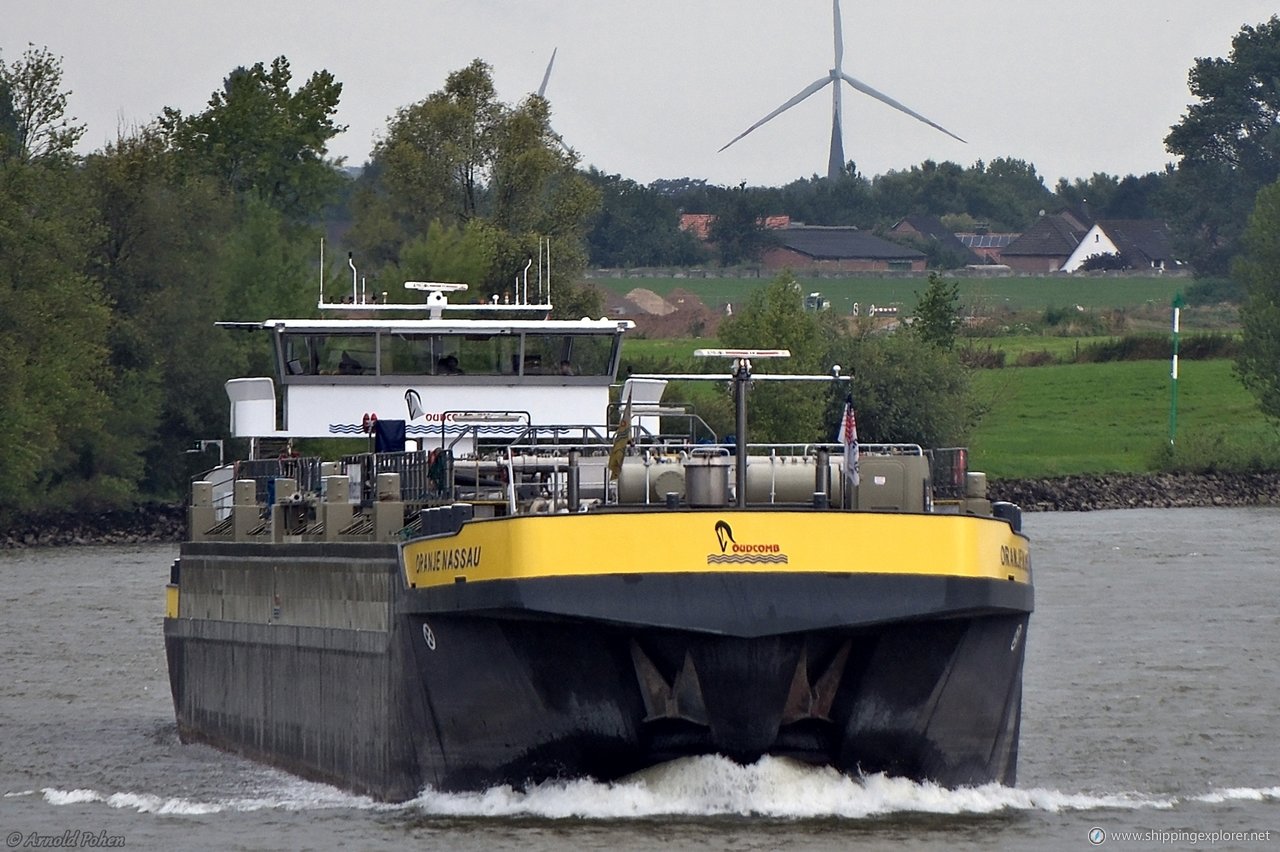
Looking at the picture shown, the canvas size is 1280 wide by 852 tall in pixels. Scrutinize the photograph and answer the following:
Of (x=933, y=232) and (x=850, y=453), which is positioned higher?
(x=933, y=232)

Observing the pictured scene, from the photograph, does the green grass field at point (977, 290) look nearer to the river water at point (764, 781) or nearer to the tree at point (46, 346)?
the tree at point (46, 346)

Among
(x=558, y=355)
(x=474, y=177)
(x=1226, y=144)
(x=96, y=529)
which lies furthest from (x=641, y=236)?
(x=558, y=355)

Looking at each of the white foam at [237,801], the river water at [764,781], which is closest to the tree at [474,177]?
the river water at [764,781]

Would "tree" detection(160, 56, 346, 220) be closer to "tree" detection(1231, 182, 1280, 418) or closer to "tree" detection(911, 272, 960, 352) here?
"tree" detection(911, 272, 960, 352)

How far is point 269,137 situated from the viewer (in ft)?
276

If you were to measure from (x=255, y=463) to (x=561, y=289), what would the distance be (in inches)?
1973

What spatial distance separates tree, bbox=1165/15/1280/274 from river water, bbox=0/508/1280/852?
96790mm

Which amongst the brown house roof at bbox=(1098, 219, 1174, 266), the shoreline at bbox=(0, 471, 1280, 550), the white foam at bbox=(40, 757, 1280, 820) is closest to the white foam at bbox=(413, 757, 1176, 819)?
the white foam at bbox=(40, 757, 1280, 820)

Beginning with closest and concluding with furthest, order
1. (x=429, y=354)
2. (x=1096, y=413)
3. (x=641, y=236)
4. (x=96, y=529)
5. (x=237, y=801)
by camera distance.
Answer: (x=237, y=801), (x=429, y=354), (x=96, y=529), (x=1096, y=413), (x=641, y=236)

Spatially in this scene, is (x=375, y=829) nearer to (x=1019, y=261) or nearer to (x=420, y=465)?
(x=420, y=465)

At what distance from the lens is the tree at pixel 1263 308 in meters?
84.8

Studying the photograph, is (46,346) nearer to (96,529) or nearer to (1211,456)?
(96,529)

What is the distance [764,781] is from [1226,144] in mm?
125968

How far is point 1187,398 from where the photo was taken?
89875 mm
